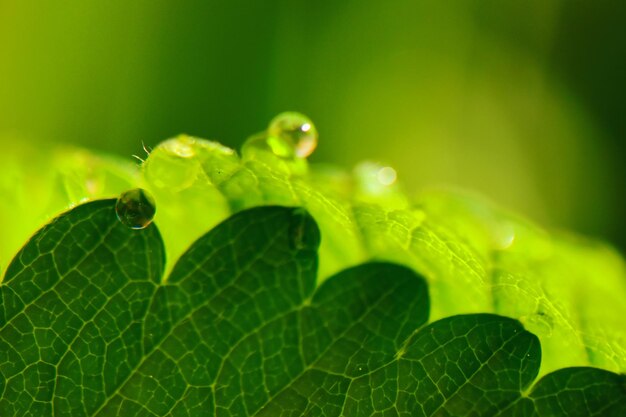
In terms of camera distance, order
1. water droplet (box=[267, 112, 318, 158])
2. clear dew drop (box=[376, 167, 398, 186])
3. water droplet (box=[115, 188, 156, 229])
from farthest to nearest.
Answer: clear dew drop (box=[376, 167, 398, 186]) → water droplet (box=[267, 112, 318, 158]) → water droplet (box=[115, 188, 156, 229])

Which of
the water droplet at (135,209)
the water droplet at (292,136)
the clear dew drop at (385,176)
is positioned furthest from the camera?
the clear dew drop at (385,176)

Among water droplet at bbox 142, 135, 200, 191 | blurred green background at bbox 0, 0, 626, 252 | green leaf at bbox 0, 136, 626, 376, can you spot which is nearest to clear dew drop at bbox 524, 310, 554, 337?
green leaf at bbox 0, 136, 626, 376

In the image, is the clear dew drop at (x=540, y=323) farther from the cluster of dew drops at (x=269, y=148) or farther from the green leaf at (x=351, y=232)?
the cluster of dew drops at (x=269, y=148)

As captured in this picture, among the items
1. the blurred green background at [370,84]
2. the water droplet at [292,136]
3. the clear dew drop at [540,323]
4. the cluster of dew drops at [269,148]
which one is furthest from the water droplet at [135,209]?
the blurred green background at [370,84]

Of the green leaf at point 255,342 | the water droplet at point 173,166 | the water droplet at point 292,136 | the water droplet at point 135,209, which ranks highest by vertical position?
the water droplet at point 173,166

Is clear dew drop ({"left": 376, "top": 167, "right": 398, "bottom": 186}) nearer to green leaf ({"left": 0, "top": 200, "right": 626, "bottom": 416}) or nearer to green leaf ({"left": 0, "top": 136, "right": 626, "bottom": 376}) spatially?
green leaf ({"left": 0, "top": 136, "right": 626, "bottom": 376})

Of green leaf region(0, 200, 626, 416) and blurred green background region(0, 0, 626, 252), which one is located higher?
green leaf region(0, 200, 626, 416)

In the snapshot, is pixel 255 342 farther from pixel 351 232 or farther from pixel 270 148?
pixel 270 148

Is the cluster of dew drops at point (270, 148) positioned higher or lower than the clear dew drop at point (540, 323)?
higher

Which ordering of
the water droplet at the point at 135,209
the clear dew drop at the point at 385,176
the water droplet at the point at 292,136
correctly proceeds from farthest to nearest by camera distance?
1. the clear dew drop at the point at 385,176
2. the water droplet at the point at 292,136
3. the water droplet at the point at 135,209
